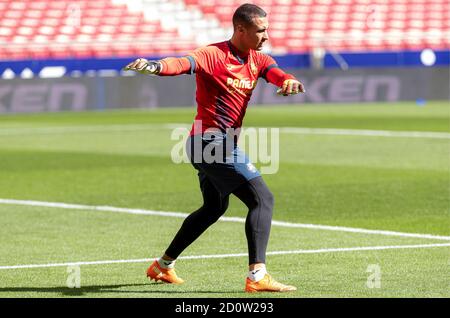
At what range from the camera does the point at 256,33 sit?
870cm

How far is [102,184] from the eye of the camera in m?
16.5

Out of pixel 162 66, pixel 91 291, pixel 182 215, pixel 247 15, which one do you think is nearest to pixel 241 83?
pixel 247 15

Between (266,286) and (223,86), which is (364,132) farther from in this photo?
(266,286)

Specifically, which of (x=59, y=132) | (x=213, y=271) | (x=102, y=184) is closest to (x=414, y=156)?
(x=102, y=184)

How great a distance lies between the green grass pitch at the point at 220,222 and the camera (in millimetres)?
9039

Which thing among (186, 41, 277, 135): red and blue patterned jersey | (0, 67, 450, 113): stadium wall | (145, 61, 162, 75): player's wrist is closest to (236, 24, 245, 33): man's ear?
(186, 41, 277, 135): red and blue patterned jersey

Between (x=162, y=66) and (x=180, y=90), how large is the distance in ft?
81.4

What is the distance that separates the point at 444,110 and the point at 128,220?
20670 millimetres

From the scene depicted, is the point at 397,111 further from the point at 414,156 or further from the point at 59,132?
the point at 414,156

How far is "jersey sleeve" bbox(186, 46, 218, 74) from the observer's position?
862 cm

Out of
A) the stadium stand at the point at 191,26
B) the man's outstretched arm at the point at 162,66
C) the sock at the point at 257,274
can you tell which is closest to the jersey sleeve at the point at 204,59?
the man's outstretched arm at the point at 162,66

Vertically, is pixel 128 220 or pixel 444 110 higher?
pixel 128 220

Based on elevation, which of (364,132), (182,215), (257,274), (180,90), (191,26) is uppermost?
(257,274)
